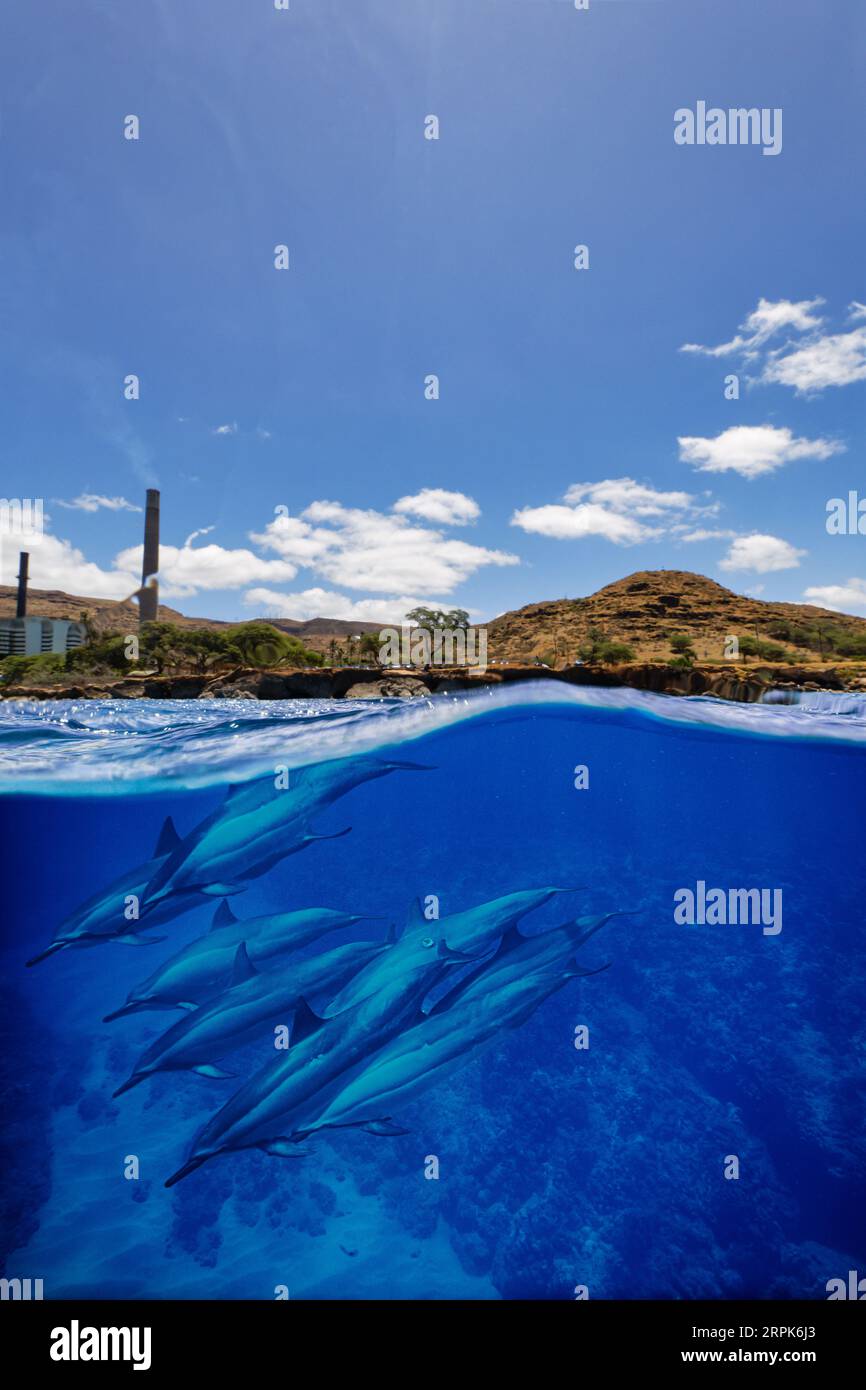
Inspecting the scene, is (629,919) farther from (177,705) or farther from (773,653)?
(177,705)

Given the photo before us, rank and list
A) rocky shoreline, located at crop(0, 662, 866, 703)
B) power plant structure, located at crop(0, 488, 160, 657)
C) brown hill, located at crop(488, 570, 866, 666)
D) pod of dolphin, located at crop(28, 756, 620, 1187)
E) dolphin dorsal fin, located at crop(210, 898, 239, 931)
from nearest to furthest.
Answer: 1. pod of dolphin, located at crop(28, 756, 620, 1187)
2. dolphin dorsal fin, located at crop(210, 898, 239, 931)
3. rocky shoreline, located at crop(0, 662, 866, 703)
4. brown hill, located at crop(488, 570, 866, 666)
5. power plant structure, located at crop(0, 488, 160, 657)

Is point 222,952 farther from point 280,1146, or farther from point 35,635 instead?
point 35,635

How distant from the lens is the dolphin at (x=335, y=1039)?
4051 millimetres

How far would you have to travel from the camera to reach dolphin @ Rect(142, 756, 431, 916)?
5211mm

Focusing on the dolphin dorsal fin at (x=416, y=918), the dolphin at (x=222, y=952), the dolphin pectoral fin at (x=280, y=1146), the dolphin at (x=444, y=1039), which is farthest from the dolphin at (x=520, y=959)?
the dolphin pectoral fin at (x=280, y=1146)

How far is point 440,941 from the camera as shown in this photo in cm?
498

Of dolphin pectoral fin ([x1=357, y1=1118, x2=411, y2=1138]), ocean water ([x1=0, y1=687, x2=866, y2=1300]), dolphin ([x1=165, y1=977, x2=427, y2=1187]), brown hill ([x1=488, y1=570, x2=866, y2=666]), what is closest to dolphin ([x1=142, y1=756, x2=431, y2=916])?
ocean water ([x1=0, y1=687, x2=866, y2=1300])

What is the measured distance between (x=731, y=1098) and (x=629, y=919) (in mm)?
3228

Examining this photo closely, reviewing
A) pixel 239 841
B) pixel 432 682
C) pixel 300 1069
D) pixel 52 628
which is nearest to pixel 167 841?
pixel 239 841

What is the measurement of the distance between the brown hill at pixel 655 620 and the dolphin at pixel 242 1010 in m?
9.52

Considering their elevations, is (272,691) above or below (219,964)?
above

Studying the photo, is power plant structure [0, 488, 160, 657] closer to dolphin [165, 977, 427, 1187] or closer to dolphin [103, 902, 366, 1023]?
dolphin [103, 902, 366, 1023]
